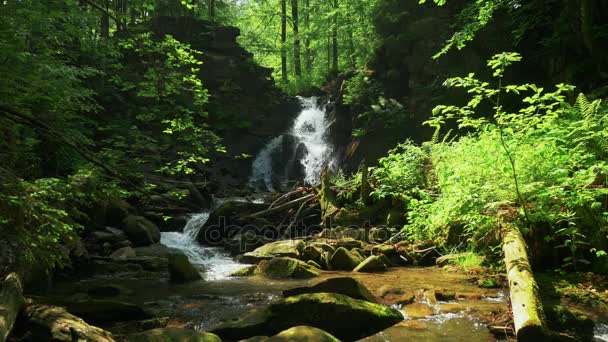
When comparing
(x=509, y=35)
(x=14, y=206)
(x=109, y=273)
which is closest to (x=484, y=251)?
(x=14, y=206)

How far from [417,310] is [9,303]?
469cm

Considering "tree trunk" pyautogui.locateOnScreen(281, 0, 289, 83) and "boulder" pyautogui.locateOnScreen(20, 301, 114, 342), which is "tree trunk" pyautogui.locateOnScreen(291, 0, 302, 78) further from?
"boulder" pyautogui.locateOnScreen(20, 301, 114, 342)

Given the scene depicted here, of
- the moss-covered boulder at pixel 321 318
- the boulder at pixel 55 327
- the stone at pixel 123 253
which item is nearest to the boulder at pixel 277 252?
the stone at pixel 123 253

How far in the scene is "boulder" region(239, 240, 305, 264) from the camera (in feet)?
31.2

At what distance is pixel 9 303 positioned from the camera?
4027 millimetres

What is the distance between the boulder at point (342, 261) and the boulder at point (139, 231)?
6.31 m

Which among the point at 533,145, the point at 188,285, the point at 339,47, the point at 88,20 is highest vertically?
the point at 339,47

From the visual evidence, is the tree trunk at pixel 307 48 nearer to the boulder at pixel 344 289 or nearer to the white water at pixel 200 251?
the white water at pixel 200 251

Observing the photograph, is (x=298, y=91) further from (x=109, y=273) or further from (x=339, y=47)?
(x=109, y=273)

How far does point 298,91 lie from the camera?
30.1 meters

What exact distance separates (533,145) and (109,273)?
355 inches

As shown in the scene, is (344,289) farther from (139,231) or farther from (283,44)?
(283,44)

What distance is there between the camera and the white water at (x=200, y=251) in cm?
975

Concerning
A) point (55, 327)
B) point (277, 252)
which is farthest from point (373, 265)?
point (55, 327)
